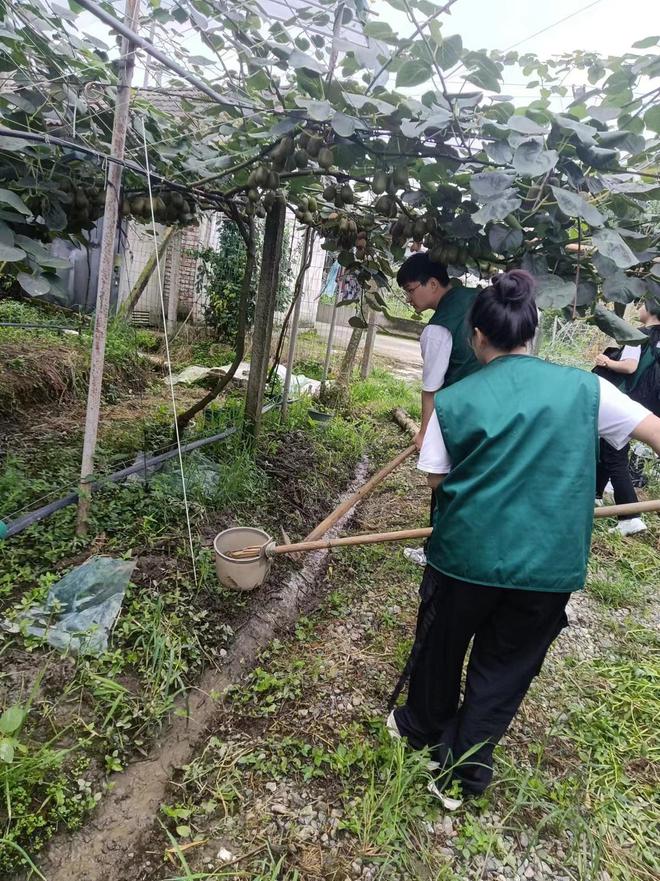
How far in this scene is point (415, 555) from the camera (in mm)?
3311

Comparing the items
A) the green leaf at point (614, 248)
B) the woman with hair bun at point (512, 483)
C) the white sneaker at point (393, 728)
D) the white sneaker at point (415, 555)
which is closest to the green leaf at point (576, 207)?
the green leaf at point (614, 248)

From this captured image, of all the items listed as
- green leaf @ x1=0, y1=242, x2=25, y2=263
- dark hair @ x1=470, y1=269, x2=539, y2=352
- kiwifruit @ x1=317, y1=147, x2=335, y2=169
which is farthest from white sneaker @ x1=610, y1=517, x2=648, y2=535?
green leaf @ x1=0, y1=242, x2=25, y2=263

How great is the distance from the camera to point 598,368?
3.83 metres

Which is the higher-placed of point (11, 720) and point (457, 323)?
point (457, 323)

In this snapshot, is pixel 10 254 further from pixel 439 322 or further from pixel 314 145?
pixel 439 322

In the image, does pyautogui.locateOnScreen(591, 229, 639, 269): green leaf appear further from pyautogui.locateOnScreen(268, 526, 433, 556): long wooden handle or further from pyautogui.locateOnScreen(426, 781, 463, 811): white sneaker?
pyautogui.locateOnScreen(426, 781, 463, 811): white sneaker

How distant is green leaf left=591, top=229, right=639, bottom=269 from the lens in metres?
1.51

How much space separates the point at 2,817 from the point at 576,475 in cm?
197

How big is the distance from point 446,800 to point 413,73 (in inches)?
102

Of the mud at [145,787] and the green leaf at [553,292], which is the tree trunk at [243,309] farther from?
the green leaf at [553,292]

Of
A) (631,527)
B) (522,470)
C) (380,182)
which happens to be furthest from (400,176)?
Result: (631,527)

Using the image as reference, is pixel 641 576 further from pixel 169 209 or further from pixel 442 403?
pixel 169 209

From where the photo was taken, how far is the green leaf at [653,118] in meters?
1.56

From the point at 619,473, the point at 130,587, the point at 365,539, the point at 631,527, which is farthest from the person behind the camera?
the point at 631,527
